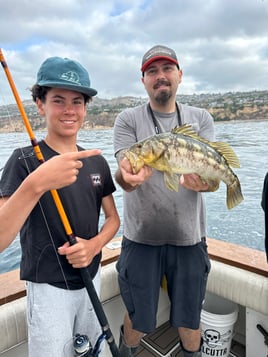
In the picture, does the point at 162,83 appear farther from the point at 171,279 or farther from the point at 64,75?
the point at 171,279

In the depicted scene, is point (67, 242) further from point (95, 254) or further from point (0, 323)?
point (0, 323)

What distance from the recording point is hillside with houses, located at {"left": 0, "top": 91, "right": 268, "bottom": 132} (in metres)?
1.87

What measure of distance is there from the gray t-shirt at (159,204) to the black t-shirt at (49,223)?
1.61 feet

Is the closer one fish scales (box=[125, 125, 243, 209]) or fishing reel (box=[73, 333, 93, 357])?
fishing reel (box=[73, 333, 93, 357])

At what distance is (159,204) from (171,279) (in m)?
Result: 0.68

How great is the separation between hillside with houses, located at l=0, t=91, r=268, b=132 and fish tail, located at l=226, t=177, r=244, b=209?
1315mm

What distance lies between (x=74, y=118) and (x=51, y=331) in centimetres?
133

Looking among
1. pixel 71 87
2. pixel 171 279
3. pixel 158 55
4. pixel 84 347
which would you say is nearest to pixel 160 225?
pixel 171 279

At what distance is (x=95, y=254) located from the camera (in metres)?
1.94

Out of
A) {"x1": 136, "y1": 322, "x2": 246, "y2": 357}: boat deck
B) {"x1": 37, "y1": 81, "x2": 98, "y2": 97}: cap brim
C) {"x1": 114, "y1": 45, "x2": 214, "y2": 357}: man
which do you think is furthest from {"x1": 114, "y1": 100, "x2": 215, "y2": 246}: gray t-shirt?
{"x1": 136, "y1": 322, "x2": 246, "y2": 357}: boat deck

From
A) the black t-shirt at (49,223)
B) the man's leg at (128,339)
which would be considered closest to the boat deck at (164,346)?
the man's leg at (128,339)

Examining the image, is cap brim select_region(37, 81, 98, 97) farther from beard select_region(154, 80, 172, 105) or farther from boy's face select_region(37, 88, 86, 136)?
beard select_region(154, 80, 172, 105)

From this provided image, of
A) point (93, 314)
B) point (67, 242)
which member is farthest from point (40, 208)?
point (93, 314)

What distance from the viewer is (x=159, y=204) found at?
2375 millimetres
